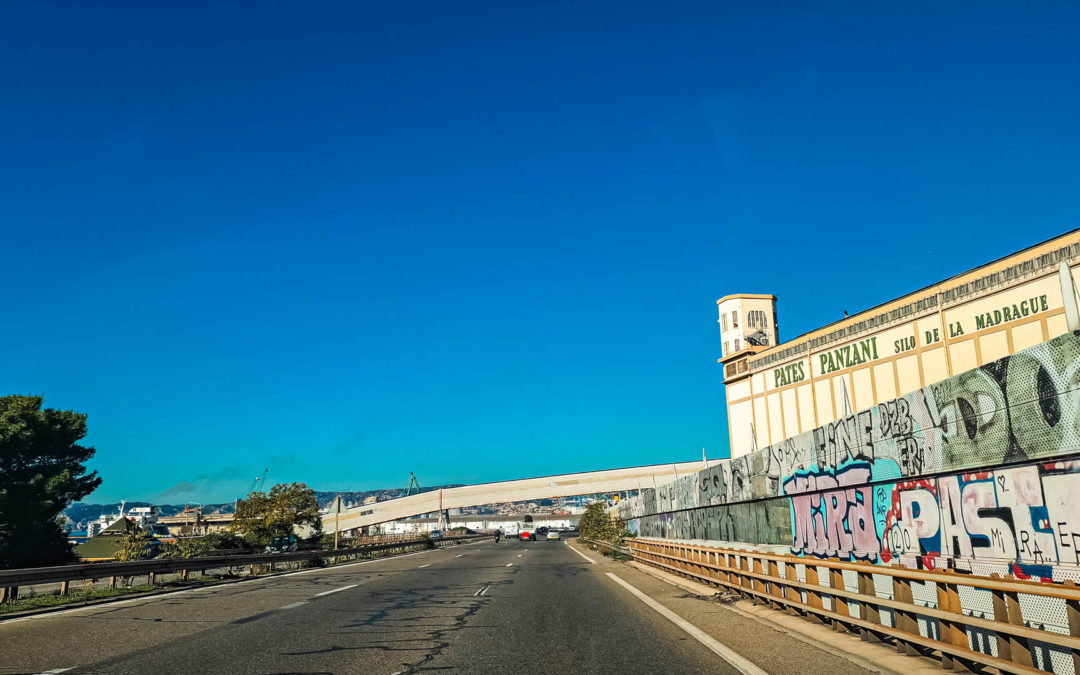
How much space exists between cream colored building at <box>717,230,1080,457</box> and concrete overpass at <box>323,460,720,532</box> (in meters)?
54.9

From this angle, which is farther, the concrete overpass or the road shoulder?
the concrete overpass

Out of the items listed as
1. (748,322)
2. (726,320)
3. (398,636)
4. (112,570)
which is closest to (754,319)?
(748,322)

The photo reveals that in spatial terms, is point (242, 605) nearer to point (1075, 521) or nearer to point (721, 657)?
point (721, 657)

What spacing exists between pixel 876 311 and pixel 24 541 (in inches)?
2275

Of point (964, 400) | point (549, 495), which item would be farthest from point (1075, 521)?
point (549, 495)

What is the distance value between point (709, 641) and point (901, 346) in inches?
1429

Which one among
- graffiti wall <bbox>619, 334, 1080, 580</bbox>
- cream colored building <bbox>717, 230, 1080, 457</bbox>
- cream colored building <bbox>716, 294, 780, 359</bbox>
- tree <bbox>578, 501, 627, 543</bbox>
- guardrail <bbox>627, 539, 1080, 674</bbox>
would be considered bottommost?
tree <bbox>578, 501, 627, 543</bbox>

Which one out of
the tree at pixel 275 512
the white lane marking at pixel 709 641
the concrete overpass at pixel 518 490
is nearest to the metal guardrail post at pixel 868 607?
the white lane marking at pixel 709 641

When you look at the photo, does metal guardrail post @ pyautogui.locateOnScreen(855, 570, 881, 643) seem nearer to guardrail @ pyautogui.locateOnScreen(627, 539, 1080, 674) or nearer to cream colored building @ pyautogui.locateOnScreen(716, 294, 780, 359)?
guardrail @ pyautogui.locateOnScreen(627, 539, 1080, 674)

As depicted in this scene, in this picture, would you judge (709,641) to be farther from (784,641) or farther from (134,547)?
(134,547)

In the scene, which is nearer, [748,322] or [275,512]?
[275,512]

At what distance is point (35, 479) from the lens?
180 ft

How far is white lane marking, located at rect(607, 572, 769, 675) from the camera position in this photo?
8.92 meters

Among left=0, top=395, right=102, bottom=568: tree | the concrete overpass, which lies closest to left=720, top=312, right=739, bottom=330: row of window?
the concrete overpass
